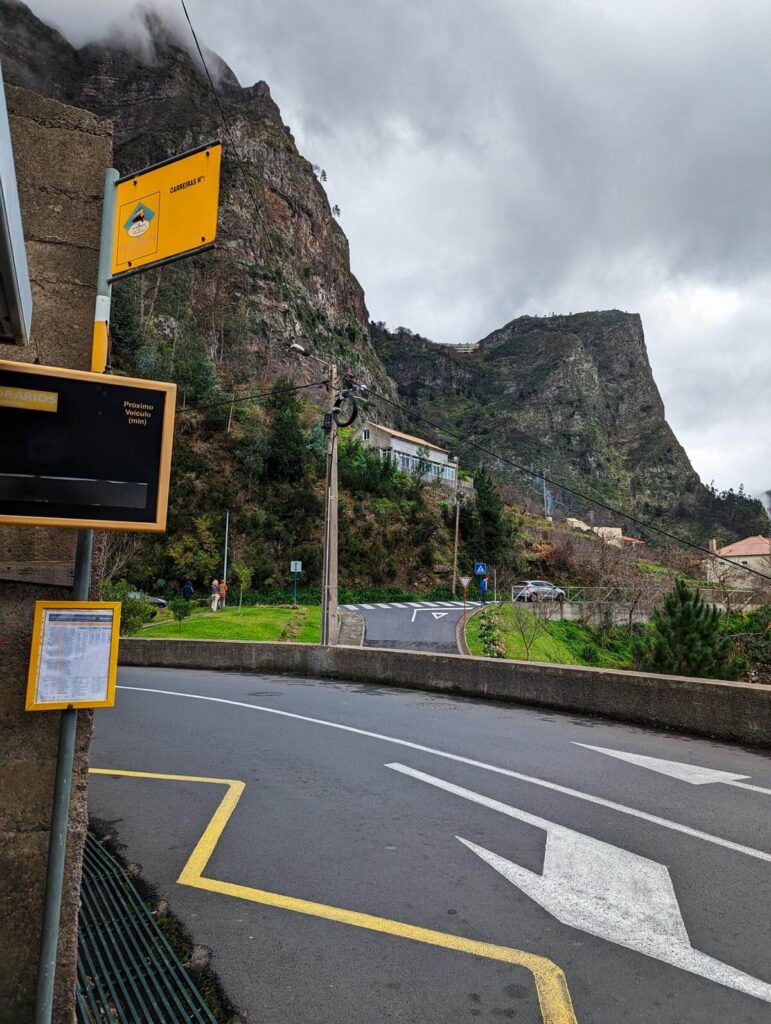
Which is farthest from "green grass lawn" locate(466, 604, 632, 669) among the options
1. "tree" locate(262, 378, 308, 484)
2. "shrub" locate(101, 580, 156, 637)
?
"tree" locate(262, 378, 308, 484)

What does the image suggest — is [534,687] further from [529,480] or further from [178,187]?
[529,480]

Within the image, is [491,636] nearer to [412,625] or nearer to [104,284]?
[412,625]

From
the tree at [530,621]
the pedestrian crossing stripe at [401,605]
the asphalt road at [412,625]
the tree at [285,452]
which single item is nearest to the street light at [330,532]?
the asphalt road at [412,625]

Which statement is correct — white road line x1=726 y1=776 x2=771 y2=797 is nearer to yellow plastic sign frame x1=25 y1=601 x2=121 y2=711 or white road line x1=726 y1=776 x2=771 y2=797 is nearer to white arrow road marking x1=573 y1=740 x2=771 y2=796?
white arrow road marking x1=573 y1=740 x2=771 y2=796

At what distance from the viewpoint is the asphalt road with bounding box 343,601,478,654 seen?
29781 mm

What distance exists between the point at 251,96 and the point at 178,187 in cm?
15336

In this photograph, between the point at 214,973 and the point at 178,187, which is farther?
the point at 214,973

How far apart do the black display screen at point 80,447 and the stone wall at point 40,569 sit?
0.12 m

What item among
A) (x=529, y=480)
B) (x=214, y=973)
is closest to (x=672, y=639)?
(x=214, y=973)

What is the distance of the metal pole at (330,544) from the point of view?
1628 centimetres

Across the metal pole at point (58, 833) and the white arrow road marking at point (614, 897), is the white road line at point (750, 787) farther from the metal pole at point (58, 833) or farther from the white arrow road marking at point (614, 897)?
the metal pole at point (58, 833)

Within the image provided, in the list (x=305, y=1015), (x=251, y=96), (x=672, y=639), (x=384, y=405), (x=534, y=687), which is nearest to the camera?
(x=305, y=1015)

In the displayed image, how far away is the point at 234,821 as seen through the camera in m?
5.39

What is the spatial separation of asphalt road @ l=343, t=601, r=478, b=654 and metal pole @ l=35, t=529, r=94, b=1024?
82.0 ft
